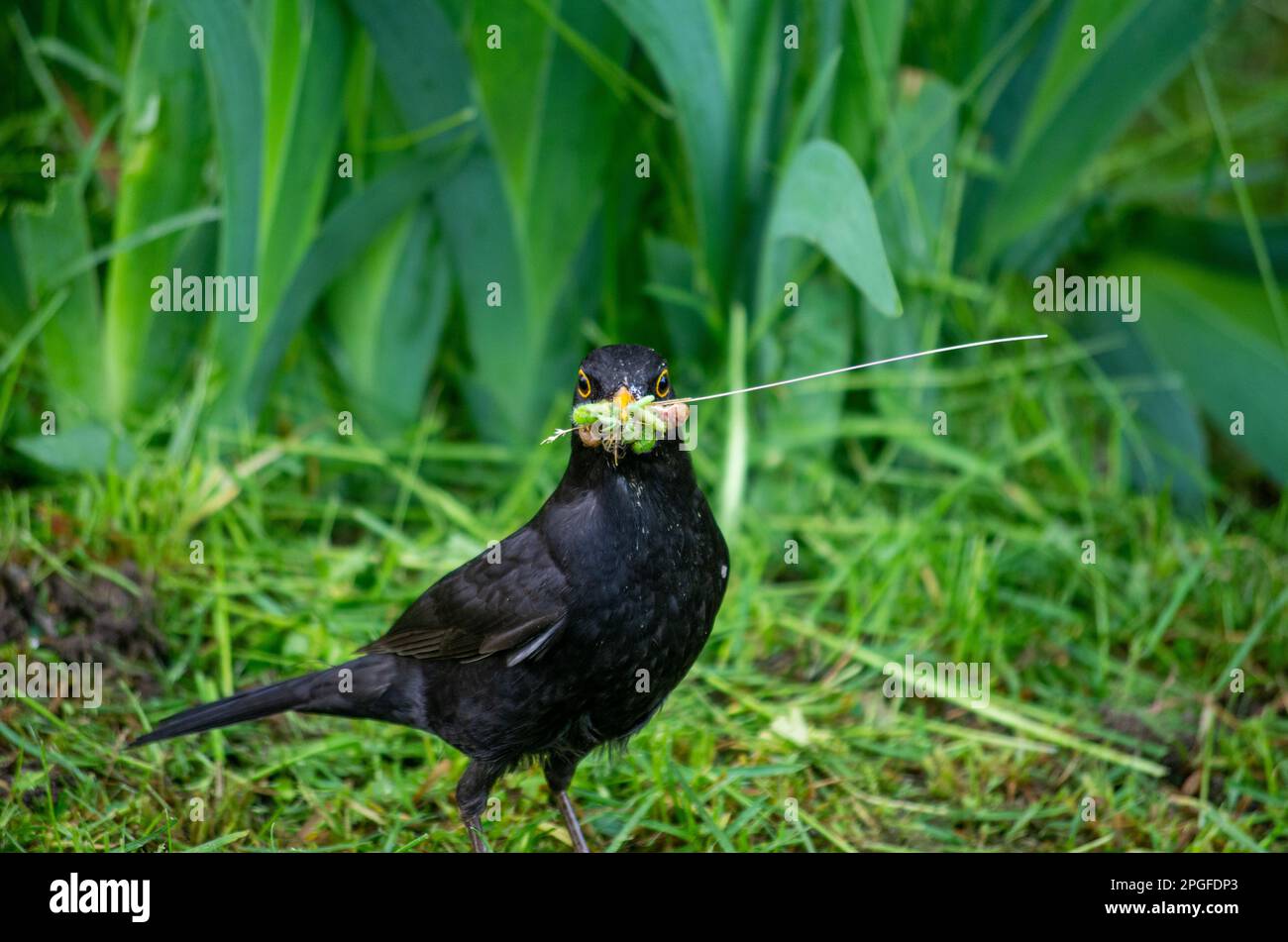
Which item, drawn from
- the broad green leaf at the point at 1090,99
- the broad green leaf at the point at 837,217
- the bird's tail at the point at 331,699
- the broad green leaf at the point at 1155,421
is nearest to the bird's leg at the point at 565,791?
the bird's tail at the point at 331,699

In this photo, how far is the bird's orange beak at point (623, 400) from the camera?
198 cm

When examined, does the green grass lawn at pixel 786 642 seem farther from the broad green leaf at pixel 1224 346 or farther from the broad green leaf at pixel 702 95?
the broad green leaf at pixel 702 95

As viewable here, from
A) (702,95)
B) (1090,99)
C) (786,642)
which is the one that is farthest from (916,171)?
(786,642)

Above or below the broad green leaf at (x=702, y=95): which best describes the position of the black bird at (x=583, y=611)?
below

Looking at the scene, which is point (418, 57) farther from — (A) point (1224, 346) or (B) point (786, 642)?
(A) point (1224, 346)

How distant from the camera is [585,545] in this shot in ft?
6.97

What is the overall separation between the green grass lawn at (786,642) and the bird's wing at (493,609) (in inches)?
16.7

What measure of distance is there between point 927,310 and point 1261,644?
1.26m

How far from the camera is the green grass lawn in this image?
8.71 ft

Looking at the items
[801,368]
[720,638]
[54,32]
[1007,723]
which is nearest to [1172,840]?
[1007,723]

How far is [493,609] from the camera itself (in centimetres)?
220

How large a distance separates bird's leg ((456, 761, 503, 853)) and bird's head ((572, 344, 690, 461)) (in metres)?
0.66

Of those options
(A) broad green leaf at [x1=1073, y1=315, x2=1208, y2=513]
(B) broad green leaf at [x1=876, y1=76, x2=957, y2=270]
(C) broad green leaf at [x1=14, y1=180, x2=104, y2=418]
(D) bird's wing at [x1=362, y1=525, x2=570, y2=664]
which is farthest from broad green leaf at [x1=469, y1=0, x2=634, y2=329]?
(A) broad green leaf at [x1=1073, y1=315, x2=1208, y2=513]
